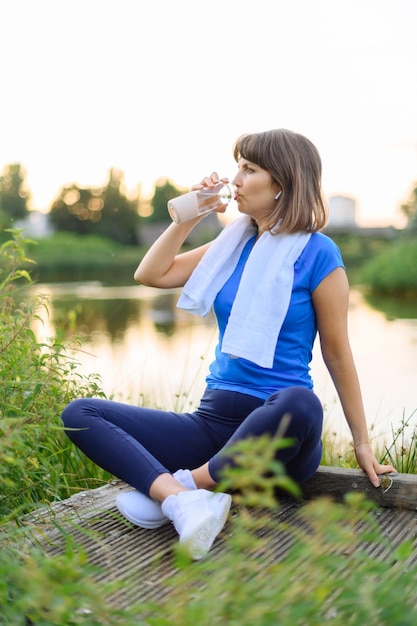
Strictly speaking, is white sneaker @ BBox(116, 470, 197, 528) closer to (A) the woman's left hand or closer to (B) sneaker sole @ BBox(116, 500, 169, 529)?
(B) sneaker sole @ BBox(116, 500, 169, 529)

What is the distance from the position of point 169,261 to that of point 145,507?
2.58 feet

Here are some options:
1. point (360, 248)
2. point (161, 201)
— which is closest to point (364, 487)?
point (360, 248)

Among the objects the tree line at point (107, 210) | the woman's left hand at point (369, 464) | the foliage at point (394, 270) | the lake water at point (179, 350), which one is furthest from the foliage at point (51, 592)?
the tree line at point (107, 210)

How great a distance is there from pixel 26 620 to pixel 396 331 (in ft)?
27.2

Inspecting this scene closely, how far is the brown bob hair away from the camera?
222 centimetres

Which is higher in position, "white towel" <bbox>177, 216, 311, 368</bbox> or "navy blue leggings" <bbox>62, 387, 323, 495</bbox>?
"white towel" <bbox>177, 216, 311, 368</bbox>

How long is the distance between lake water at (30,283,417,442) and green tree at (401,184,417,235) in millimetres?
1493

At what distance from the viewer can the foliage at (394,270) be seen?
12.5 metres

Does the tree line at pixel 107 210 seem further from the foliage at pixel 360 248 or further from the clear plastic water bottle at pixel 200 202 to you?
the clear plastic water bottle at pixel 200 202

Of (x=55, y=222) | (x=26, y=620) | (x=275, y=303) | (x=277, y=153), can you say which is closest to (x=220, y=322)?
(x=275, y=303)

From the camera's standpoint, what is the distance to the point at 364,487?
2205mm

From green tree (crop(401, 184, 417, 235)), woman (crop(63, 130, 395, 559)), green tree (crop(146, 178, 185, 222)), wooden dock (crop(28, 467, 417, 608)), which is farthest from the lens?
green tree (crop(146, 178, 185, 222))

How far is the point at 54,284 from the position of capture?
54.1ft

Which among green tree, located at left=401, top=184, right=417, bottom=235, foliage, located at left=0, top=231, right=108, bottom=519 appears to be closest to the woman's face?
foliage, located at left=0, top=231, right=108, bottom=519
